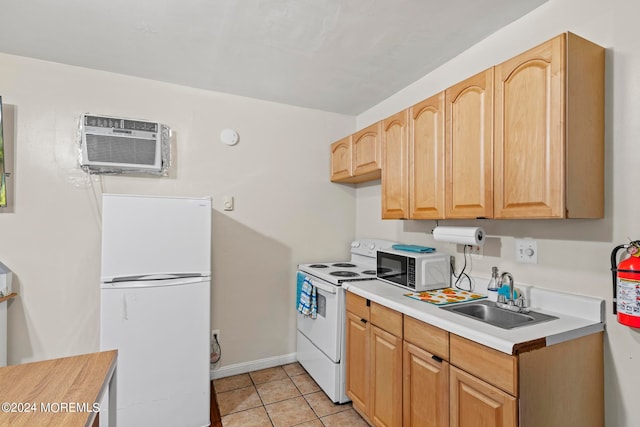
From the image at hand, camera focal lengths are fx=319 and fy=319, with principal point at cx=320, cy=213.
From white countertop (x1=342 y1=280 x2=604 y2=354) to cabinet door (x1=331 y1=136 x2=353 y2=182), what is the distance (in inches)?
54.9

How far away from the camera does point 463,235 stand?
1.84 meters

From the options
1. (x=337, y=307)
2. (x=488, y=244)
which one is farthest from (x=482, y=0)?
(x=337, y=307)

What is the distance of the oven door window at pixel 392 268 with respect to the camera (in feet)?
7.00

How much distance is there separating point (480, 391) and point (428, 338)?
0.31 metres

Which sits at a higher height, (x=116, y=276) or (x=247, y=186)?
(x=247, y=186)

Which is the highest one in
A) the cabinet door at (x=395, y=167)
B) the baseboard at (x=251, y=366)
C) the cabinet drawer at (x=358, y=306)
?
the cabinet door at (x=395, y=167)

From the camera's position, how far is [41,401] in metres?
0.93

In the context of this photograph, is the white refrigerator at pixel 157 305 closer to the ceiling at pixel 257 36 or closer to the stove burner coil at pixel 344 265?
the ceiling at pixel 257 36

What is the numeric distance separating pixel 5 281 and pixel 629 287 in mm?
3372

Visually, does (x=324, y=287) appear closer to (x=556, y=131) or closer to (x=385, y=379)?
(x=385, y=379)

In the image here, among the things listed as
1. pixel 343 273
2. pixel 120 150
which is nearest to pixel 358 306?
pixel 343 273

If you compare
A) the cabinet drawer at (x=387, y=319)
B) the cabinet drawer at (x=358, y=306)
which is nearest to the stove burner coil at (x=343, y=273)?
the cabinet drawer at (x=358, y=306)

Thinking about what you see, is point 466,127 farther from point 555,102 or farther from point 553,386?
point 553,386

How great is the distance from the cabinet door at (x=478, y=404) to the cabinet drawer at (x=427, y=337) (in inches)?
3.7
